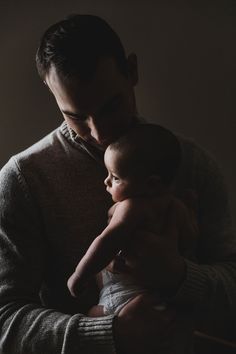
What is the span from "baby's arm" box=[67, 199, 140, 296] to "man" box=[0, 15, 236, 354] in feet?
0.23

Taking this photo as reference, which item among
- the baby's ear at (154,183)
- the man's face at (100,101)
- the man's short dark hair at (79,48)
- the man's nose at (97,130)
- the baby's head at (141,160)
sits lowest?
the baby's ear at (154,183)

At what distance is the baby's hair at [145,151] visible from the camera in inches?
39.1

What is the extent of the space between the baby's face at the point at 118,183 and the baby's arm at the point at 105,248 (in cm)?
5

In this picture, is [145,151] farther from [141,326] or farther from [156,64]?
[156,64]

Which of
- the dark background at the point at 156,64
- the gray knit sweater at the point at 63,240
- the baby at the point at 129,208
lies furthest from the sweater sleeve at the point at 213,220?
the dark background at the point at 156,64

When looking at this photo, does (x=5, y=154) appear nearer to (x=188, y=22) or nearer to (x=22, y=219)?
(x=22, y=219)

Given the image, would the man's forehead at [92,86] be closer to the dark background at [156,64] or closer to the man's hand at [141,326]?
the man's hand at [141,326]

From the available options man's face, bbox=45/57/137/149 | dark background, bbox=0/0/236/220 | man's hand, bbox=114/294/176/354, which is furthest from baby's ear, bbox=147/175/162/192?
dark background, bbox=0/0/236/220

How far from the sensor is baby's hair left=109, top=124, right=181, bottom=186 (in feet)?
3.26

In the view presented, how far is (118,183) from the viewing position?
3.39 feet

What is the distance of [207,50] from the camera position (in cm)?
160

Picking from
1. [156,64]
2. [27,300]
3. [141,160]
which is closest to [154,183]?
[141,160]

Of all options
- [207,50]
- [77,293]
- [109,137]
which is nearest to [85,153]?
[109,137]

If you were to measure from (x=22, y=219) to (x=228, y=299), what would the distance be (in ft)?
1.88
